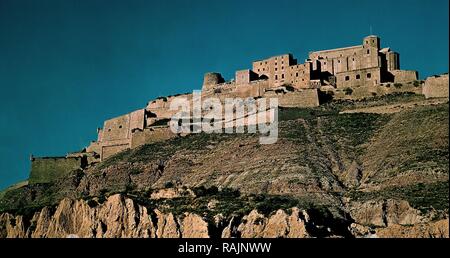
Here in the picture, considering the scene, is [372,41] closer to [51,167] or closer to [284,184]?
[284,184]

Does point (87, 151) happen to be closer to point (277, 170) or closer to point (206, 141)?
point (206, 141)

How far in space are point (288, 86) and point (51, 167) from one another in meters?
26.6

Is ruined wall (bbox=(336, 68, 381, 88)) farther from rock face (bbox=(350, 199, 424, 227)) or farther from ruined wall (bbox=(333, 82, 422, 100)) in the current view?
rock face (bbox=(350, 199, 424, 227))

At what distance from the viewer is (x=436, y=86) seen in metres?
87.3

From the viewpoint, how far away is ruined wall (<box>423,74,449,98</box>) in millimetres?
86750

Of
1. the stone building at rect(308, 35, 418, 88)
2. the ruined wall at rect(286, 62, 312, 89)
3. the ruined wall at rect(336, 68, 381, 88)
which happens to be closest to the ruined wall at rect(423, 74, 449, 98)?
the stone building at rect(308, 35, 418, 88)

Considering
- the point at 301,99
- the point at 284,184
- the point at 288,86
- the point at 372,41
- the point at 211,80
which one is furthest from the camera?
the point at 211,80

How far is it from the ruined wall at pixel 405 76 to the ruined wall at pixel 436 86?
5.47m

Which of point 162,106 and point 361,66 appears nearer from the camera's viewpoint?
point 361,66

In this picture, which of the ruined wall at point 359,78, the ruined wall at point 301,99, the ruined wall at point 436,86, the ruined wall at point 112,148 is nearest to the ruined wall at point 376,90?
the ruined wall at point 359,78

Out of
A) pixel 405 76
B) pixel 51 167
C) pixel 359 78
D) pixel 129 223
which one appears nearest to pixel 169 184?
pixel 129 223

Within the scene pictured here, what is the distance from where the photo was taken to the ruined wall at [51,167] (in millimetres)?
100312

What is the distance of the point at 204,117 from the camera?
99062 millimetres

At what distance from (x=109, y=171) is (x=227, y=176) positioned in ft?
56.7
